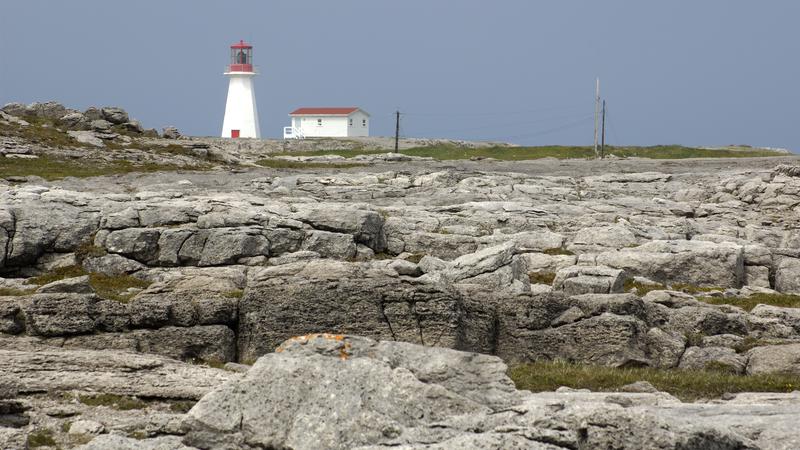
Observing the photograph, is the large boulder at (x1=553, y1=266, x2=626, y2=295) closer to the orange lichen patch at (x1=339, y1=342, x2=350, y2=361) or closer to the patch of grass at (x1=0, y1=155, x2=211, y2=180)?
the orange lichen patch at (x1=339, y1=342, x2=350, y2=361)

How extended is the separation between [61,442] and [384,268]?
1280cm

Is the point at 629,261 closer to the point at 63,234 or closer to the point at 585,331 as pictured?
the point at 585,331

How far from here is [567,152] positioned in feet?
355

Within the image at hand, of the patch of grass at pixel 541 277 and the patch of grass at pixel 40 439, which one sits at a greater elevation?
the patch of grass at pixel 40 439

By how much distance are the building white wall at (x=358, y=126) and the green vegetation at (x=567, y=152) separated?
31.3m

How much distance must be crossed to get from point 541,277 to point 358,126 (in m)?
110

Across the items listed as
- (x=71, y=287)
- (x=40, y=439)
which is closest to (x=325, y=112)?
(x=71, y=287)

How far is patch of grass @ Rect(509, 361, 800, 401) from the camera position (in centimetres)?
2012

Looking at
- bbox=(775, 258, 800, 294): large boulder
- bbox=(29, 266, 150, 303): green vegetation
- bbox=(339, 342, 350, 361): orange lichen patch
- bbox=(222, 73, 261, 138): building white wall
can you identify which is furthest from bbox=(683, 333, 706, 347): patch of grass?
bbox=(222, 73, 261, 138): building white wall

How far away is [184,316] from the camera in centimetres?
2452

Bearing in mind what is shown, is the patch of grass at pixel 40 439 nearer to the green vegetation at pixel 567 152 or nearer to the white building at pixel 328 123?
the green vegetation at pixel 567 152

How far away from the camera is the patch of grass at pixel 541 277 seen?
38656 millimetres

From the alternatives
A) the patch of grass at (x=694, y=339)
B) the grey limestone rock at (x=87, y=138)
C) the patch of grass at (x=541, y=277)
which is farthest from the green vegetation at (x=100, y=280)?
the grey limestone rock at (x=87, y=138)

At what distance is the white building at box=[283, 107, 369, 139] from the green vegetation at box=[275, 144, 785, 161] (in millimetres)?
30175
